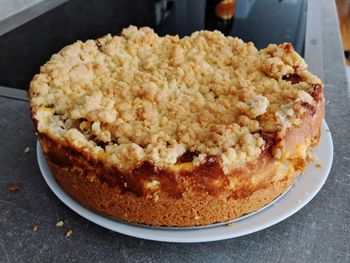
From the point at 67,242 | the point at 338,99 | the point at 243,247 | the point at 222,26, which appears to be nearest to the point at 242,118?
the point at 243,247

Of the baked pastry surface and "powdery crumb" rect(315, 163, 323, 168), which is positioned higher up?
the baked pastry surface

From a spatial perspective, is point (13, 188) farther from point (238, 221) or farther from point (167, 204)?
point (238, 221)

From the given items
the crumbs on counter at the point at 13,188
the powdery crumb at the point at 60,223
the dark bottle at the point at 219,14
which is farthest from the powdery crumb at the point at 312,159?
the dark bottle at the point at 219,14

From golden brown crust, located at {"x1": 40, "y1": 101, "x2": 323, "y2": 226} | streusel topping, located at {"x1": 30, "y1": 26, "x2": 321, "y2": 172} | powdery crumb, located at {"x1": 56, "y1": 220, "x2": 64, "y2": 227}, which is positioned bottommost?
powdery crumb, located at {"x1": 56, "y1": 220, "x2": 64, "y2": 227}

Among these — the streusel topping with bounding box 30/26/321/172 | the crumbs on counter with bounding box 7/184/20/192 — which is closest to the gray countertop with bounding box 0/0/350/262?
the crumbs on counter with bounding box 7/184/20/192

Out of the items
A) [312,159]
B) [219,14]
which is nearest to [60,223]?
[312,159]

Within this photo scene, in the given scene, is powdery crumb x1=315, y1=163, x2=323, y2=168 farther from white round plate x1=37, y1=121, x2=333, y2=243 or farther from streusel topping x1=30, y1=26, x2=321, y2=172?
streusel topping x1=30, y1=26, x2=321, y2=172

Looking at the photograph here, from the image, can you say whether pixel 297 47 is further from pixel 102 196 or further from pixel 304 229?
pixel 102 196
